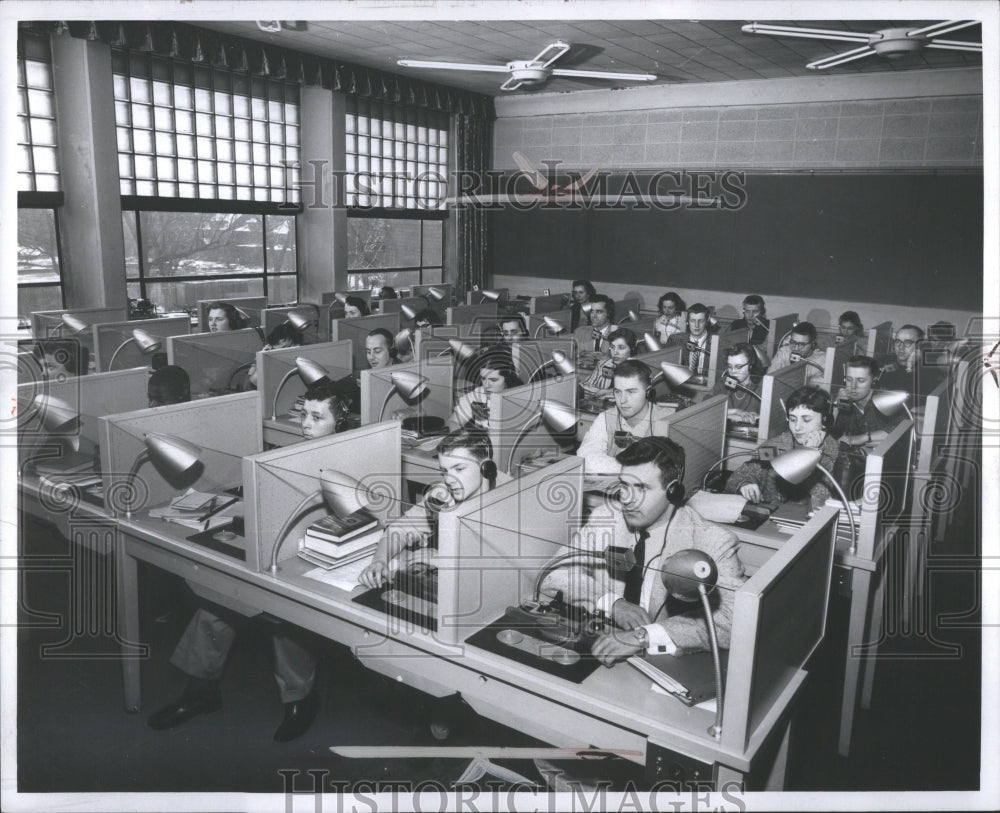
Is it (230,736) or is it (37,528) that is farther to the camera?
(37,528)

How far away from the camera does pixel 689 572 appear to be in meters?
1.44

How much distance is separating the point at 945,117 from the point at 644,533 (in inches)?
274

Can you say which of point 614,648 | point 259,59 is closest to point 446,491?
point 614,648

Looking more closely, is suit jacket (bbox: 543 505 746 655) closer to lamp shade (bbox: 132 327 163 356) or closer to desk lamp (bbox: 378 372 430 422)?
desk lamp (bbox: 378 372 430 422)

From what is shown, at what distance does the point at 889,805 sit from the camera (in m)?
1.65

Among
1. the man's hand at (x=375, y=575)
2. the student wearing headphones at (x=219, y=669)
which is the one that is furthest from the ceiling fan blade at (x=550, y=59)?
the student wearing headphones at (x=219, y=669)

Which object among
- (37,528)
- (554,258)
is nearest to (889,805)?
(37,528)

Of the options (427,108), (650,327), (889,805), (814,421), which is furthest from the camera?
(427,108)

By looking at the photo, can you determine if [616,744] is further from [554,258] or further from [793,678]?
[554,258]

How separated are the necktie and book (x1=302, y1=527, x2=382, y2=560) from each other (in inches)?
33.3

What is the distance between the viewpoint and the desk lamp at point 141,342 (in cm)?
444

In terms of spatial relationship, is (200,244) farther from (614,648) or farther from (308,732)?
(614,648)

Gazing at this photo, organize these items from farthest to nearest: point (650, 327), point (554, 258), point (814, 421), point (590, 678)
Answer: point (554, 258)
point (650, 327)
point (814, 421)
point (590, 678)

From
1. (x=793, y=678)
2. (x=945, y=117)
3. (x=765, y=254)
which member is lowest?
(x=793, y=678)
